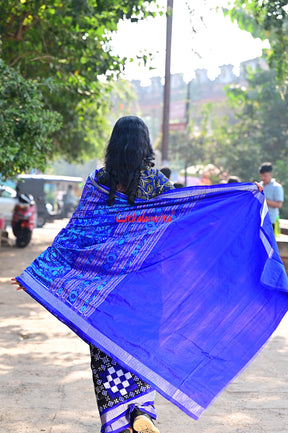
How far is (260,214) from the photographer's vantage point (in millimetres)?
3779

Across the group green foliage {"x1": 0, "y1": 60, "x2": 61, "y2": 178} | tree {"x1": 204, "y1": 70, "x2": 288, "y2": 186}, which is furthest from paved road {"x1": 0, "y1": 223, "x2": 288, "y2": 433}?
tree {"x1": 204, "y1": 70, "x2": 288, "y2": 186}

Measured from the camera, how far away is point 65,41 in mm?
13906

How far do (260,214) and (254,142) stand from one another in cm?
3106

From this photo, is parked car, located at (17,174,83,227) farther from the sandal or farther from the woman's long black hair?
the sandal

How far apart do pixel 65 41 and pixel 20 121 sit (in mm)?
3503

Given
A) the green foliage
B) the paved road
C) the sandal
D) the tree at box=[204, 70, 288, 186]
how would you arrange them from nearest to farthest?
the sandal, the paved road, the green foliage, the tree at box=[204, 70, 288, 186]

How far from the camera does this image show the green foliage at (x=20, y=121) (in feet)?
34.9

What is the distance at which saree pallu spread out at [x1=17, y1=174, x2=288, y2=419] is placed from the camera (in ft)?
11.0

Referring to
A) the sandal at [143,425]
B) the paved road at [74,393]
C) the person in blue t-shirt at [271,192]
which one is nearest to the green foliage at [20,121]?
the person in blue t-shirt at [271,192]

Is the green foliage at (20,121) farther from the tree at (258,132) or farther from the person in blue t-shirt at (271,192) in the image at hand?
the tree at (258,132)

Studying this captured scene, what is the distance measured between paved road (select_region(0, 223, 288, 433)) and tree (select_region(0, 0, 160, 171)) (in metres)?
6.80

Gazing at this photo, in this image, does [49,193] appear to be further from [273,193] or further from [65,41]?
[273,193]

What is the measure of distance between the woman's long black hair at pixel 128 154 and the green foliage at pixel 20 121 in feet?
23.5

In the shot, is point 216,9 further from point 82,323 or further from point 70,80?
point 82,323
